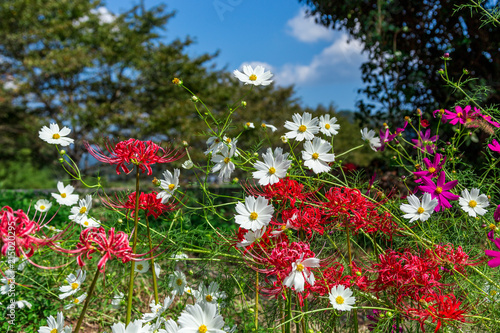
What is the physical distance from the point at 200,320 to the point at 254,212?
0.38 m

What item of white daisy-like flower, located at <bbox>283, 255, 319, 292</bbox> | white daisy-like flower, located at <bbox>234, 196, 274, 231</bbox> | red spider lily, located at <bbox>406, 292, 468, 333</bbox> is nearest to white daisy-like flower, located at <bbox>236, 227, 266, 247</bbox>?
white daisy-like flower, located at <bbox>234, 196, 274, 231</bbox>

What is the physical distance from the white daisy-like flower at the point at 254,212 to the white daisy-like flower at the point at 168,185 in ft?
1.19

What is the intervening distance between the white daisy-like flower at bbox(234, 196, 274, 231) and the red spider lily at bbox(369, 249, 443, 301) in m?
0.45

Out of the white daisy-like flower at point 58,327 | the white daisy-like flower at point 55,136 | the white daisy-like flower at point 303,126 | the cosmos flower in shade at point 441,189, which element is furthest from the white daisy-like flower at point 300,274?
the white daisy-like flower at point 55,136

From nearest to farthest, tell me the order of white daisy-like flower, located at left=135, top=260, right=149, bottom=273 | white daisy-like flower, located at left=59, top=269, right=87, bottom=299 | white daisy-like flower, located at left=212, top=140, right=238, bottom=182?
white daisy-like flower, located at left=212, top=140, right=238, bottom=182, white daisy-like flower, located at left=59, top=269, right=87, bottom=299, white daisy-like flower, located at left=135, top=260, right=149, bottom=273

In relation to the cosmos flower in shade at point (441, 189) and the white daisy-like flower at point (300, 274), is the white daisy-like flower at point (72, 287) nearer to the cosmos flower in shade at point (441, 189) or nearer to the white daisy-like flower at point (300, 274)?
the white daisy-like flower at point (300, 274)

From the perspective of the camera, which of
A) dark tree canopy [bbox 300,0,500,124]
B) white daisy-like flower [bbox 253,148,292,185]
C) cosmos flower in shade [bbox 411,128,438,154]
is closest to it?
white daisy-like flower [bbox 253,148,292,185]

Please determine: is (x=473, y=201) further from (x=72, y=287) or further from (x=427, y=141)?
(x=72, y=287)

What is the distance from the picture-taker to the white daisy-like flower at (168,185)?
1.53 metres

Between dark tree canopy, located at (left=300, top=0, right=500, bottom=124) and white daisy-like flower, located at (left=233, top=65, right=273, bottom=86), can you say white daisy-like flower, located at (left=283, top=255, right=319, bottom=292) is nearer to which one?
white daisy-like flower, located at (left=233, top=65, right=273, bottom=86)

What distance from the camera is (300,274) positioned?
119 centimetres

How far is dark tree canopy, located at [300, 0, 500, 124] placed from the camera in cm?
448

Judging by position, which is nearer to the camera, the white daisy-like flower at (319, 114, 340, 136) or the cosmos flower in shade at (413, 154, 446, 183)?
the cosmos flower in shade at (413, 154, 446, 183)

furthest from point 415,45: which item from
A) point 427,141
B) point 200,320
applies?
point 200,320
